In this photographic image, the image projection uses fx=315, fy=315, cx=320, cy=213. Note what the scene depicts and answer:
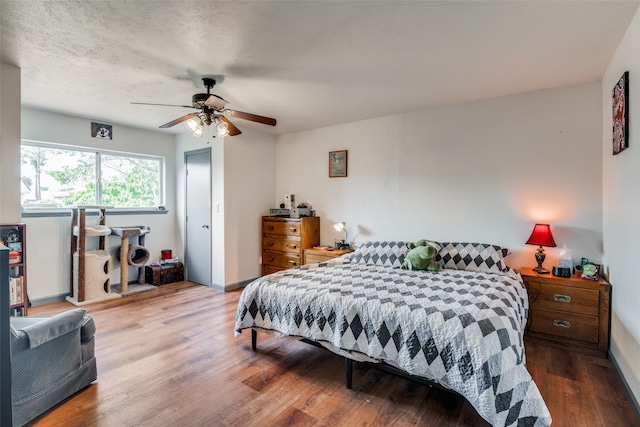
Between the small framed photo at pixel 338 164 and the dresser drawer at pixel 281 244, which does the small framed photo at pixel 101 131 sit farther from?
the small framed photo at pixel 338 164

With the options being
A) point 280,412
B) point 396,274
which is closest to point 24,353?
point 280,412

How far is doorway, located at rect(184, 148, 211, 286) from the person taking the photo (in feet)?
15.7

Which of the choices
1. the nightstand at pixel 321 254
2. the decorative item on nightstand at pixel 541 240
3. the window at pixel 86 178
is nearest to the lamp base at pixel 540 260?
the decorative item on nightstand at pixel 541 240

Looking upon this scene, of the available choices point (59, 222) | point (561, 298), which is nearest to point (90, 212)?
point (59, 222)

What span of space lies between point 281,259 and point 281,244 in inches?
9.1

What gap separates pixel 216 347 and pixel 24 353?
133cm

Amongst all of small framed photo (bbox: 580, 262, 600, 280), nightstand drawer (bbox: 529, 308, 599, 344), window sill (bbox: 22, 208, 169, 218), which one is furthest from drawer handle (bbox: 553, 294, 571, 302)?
window sill (bbox: 22, 208, 169, 218)

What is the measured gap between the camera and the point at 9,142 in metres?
2.67

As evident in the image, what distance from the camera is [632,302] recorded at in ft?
6.86

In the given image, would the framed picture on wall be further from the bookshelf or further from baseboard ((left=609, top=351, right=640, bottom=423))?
the bookshelf

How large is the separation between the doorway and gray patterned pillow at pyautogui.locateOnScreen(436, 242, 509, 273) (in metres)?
3.36

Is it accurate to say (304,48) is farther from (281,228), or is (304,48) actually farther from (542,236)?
(281,228)

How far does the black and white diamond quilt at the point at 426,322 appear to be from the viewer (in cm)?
163

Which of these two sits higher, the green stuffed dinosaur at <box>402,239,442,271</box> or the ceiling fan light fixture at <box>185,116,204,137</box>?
the ceiling fan light fixture at <box>185,116,204,137</box>
